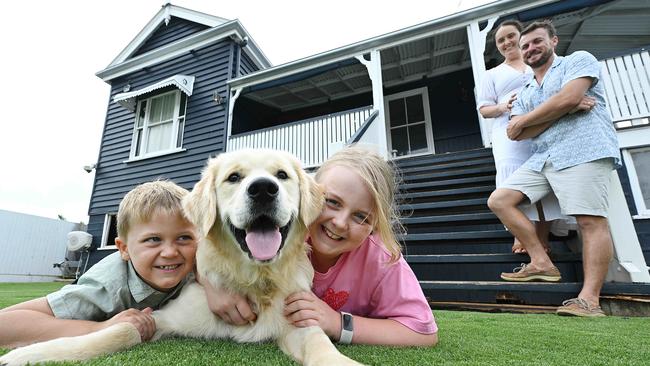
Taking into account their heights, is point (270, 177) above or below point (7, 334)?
above

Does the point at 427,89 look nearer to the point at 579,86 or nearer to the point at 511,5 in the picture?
the point at 511,5

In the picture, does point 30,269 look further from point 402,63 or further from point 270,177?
point 270,177

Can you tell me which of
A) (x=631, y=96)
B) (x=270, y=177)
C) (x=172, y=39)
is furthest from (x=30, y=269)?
(x=631, y=96)

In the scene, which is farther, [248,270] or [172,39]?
[172,39]

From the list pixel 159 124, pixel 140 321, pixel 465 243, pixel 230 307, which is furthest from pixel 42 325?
pixel 159 124

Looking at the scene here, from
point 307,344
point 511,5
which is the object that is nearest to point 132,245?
point 307,344

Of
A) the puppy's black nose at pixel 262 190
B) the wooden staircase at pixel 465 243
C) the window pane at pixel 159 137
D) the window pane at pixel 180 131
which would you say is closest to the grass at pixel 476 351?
the puppy's black nose at pixel 262 190

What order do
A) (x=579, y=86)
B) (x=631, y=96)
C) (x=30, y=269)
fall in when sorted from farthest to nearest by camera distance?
(x=30, y=269)
(x=631, y=96)
(x=579, y=86)

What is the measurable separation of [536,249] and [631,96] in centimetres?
373

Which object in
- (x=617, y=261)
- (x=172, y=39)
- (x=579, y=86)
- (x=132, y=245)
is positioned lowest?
(x=617, y=261)

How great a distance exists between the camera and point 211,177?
174 cm

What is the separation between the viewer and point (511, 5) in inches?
249

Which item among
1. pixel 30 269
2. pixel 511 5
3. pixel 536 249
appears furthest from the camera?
pixel 30 269

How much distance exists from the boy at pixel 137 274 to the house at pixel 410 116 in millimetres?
2069
